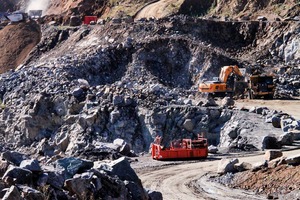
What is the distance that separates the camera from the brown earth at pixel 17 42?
2308 inches

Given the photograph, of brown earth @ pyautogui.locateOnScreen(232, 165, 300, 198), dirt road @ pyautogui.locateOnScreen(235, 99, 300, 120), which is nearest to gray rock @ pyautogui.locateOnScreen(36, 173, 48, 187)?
brown earth @ pyautogui.locateOnScreen(232, 165, 300, 198)

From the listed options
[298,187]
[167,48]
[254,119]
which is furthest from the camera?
[167,48]

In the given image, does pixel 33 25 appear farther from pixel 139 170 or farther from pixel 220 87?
pixel 139 170

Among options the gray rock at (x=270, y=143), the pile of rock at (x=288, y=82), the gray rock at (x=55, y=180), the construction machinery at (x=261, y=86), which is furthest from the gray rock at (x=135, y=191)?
the pile of rock at (x=288, y=82)

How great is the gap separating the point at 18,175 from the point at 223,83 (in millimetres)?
29772

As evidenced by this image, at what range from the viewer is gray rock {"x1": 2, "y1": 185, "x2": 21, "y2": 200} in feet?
36.1

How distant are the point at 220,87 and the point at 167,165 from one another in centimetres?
1838

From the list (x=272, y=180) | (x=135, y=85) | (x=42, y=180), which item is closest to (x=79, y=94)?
(x=135, y=85)

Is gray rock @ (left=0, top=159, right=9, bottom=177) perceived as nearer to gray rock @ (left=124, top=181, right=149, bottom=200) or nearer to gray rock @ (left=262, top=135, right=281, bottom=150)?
gray rock @ (left=124, top=181, right=149, bottom=200)

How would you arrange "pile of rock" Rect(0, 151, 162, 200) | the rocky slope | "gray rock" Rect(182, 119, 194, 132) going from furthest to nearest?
"gray rock" Rect(182, 119, 194, 132), the rocky slope, "pile of rock" Rect(0, 151, 162, 200)

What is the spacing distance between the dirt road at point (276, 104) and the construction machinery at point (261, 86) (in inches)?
26.6

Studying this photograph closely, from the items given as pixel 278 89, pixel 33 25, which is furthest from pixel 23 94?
pixel 33 25

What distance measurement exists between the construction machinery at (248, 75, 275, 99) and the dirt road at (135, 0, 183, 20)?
19.5m

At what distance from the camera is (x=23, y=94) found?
40.0 meters
